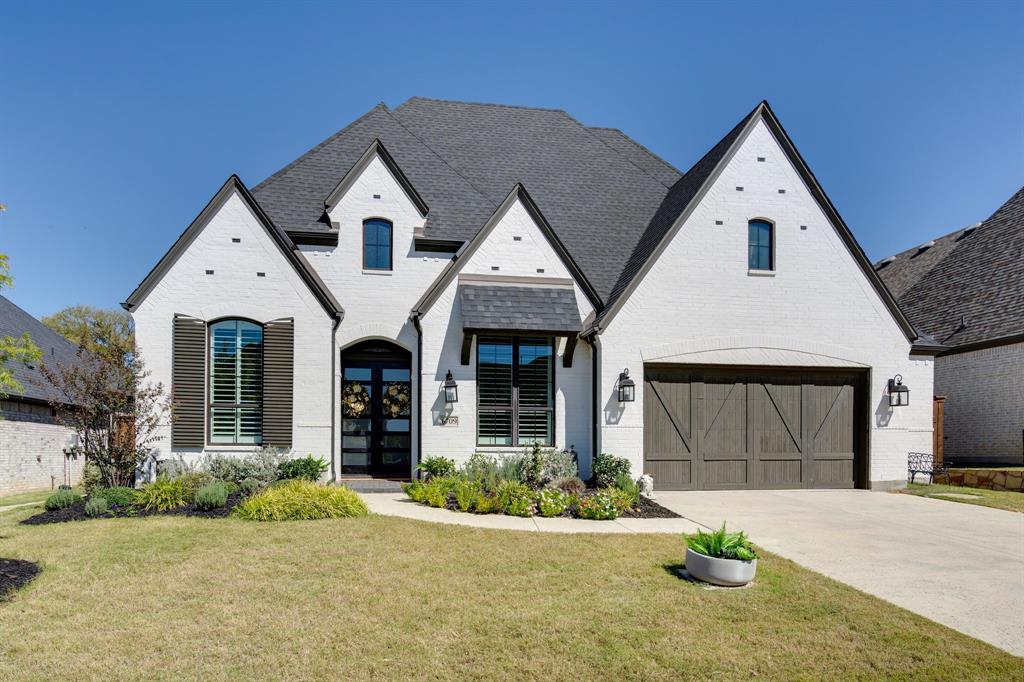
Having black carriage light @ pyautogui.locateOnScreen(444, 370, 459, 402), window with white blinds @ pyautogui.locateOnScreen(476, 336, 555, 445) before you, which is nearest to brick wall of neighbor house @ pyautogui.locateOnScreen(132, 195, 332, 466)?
black carriage light @ pyautogui.locateOnScreen(444, 370, 459, 402)

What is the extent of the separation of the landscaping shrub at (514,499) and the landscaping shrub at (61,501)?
301 inches

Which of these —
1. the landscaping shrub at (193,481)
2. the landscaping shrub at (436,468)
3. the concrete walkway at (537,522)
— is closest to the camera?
the concrete walkway at (537,522)

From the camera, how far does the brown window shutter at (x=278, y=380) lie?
516 inches

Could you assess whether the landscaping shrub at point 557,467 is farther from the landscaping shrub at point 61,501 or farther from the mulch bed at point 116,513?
the landscaping shrub at point 61,501

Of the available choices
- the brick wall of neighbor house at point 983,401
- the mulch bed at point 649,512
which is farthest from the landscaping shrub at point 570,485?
the brick wall of neighbor house at point 983,401

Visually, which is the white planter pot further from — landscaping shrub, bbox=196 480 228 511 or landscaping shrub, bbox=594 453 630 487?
landscaping shrub, bbox=196 480 228 511

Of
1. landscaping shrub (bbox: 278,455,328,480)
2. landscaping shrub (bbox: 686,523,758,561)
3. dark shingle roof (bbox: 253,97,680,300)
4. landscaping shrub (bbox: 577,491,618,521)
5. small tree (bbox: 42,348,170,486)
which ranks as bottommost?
landscaping shrub (bbox: 577,491,618,521)

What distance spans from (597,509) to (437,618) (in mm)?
5109

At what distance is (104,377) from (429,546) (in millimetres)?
7374

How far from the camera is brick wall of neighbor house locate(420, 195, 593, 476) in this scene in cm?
1386

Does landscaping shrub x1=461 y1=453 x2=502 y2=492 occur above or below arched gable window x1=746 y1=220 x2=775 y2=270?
below

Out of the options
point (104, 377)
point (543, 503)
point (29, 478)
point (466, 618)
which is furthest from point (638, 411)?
point (29, 478)

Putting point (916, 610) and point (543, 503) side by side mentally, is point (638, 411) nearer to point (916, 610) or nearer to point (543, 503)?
Result: point (543, 503)

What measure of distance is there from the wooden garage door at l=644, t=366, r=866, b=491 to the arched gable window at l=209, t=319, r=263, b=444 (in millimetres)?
8692
